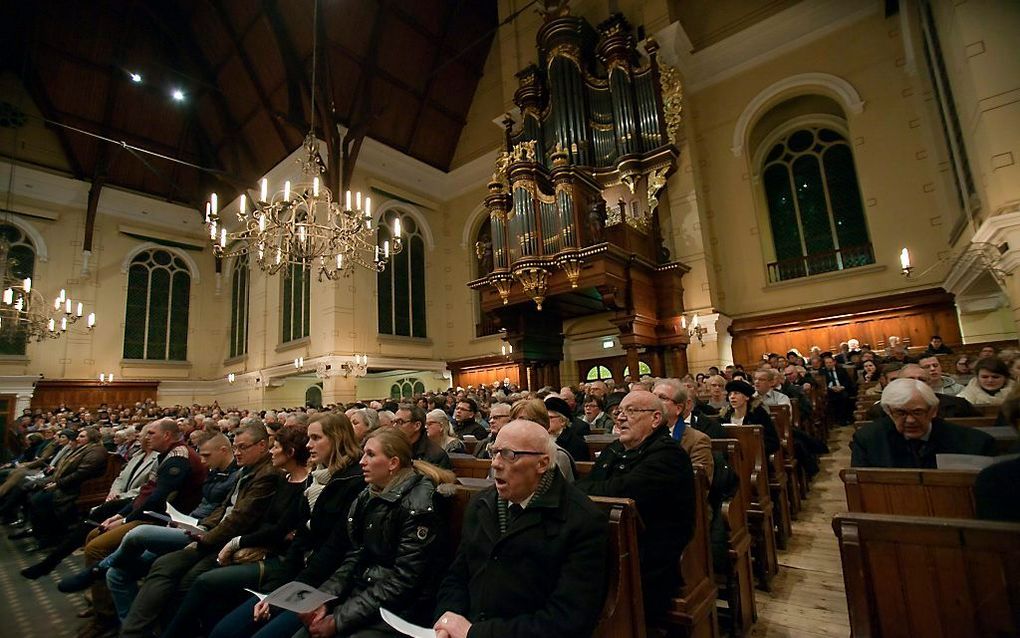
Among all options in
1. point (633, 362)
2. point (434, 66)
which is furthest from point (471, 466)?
point (434, 66)

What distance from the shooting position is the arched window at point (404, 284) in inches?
449

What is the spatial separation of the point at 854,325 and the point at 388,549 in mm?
8544

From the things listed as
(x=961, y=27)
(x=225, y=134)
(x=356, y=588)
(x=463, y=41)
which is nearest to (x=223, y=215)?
(x=225, y=134)

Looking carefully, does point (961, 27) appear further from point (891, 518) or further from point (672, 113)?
A: point (891, 518)

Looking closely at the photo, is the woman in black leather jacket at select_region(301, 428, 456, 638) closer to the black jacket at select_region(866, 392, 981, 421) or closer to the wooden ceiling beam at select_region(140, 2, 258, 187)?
the black jacket at select_region(866, 392, 981, 421)

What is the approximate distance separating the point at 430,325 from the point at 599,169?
6.00 m

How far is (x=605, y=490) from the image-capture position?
1814 mm

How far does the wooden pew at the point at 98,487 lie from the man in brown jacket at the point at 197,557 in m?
3.38

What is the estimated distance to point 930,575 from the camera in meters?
1.29

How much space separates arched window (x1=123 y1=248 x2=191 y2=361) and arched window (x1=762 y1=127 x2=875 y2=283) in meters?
15.7

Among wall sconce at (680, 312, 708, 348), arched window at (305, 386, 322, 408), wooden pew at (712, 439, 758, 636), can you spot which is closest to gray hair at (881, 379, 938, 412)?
wooden pew at (712, 439, 758, 636)

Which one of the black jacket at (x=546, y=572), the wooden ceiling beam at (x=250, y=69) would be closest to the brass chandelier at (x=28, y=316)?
the wooden ceiling beam at (x=250, y=69)

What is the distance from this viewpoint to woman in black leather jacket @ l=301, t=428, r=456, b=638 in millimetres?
1705

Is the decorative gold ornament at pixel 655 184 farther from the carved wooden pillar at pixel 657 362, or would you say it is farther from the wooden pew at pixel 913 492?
the wooden pew at pixel 913 492
